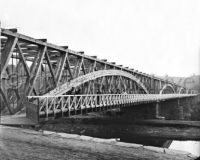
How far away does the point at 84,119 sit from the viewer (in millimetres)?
36219

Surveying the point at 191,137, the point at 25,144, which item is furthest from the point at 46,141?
the point at 191,137

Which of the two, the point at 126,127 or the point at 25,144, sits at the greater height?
the point at 25,144

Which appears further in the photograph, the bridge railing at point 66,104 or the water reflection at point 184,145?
the water reflection at point 184,145

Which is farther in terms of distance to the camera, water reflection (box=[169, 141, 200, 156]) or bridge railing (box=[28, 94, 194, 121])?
water reflection (box=[169, 141, 200, 156])

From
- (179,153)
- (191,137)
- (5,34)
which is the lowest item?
(191,137)

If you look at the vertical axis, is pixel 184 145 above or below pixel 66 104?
below

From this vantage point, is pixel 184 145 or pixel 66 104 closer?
pixel 66 104

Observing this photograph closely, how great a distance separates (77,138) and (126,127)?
2353 cm

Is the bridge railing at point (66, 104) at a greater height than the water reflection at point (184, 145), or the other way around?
the bridge railing at point (66, 104)

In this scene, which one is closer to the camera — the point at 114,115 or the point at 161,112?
the point at 114,115

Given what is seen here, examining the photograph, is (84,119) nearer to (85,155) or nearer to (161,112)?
(161,112)

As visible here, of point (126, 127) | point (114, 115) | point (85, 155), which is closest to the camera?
point (85, 155)

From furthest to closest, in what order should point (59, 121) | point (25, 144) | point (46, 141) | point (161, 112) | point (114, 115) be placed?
1. point (161, 112)
2. point (114, 115)
3. point (59, 121)
4. point (46, 141)
5. point (25, 144)

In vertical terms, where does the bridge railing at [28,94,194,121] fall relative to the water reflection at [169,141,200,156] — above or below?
above
